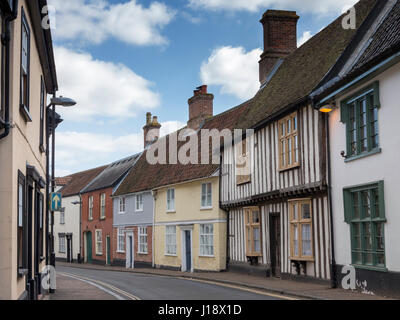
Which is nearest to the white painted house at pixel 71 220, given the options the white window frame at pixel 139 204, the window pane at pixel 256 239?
the white window frame at pixel 139 204

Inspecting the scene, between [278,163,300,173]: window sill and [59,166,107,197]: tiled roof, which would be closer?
[278,163,300,173]: window sill

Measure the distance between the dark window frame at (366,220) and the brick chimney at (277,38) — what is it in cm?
1208

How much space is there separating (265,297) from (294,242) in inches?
188

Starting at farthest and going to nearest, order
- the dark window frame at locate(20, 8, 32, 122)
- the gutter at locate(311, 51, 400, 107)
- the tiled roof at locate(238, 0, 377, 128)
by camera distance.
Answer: the tiled roof at locate(238, 0, 377, 128)
the gutter at locate(311, 51, 400, 107)
the dark window frame at locate(20, 8, 32, 122)

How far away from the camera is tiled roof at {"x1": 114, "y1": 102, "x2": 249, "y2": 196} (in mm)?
28062

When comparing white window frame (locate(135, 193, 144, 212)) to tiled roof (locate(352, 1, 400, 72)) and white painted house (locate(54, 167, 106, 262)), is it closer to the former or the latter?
white painted house (locate(54, 167, 106, 262))

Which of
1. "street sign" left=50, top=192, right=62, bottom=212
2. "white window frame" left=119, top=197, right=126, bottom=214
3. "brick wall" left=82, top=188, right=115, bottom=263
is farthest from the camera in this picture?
"brick wall" left=82, top=188, right=115, bottom=263

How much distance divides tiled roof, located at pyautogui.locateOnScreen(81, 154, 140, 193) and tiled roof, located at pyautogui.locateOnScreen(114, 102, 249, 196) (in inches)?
37.4

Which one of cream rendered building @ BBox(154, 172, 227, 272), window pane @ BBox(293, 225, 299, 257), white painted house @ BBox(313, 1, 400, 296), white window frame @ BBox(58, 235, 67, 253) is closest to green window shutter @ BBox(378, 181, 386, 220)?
white painted house @ BBox(313, 1, 400, 296)

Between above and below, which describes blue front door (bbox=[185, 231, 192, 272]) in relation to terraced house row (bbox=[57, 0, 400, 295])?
below

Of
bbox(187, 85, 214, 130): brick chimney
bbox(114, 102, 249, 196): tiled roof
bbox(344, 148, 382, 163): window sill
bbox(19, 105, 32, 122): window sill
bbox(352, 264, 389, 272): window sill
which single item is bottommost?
bbox(352, 264, 389, 272): window sill

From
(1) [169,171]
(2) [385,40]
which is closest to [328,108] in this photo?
(2) [385,40]
